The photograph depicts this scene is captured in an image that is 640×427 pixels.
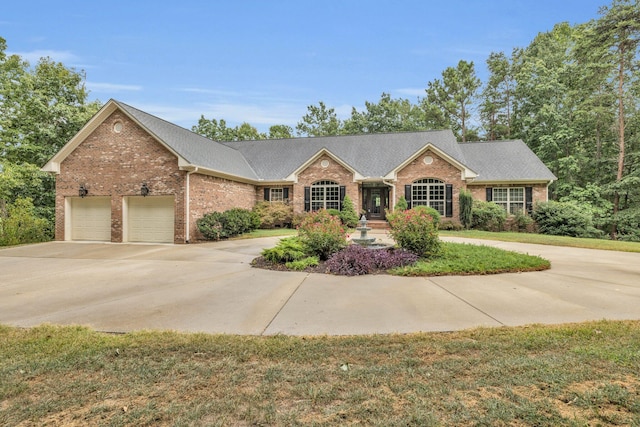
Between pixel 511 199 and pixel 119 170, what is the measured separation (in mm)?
21922

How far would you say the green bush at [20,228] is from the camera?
48.6ft

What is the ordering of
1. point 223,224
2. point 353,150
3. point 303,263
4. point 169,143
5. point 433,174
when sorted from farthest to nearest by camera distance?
1. point 353,150
2. point 433,174
3. point 223,224
4. point 169,143
5. point 303,263

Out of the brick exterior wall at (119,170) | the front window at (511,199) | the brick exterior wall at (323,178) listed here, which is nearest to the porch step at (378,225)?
the brick exterior wall at (323,178)

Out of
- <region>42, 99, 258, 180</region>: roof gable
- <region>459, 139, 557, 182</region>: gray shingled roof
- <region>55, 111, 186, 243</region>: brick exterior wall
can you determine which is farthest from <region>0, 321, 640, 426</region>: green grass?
<region>459, 139, 557, 182</region>: gray shingled roof

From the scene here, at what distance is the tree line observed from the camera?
1972cm

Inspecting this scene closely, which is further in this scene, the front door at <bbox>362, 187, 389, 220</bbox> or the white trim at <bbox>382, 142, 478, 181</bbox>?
the front door at <bbox>362, 187, 389, 220</bbox>

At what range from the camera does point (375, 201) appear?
21125mm

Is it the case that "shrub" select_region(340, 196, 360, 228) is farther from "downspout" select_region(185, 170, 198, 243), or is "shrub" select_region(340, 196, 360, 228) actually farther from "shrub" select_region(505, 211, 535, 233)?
"shrub" select_region(505, 211, 535, 233)

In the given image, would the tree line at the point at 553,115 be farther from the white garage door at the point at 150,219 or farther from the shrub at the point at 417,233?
the shrub at the point at 417,233

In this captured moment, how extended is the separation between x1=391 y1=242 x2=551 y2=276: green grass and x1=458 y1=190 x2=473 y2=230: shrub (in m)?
10.0

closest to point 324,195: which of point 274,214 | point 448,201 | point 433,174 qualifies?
point 274,214

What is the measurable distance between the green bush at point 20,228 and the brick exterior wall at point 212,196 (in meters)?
8.67

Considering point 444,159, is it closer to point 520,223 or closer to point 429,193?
point 429,193

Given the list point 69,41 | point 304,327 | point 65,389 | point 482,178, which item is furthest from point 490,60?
point 65,389
